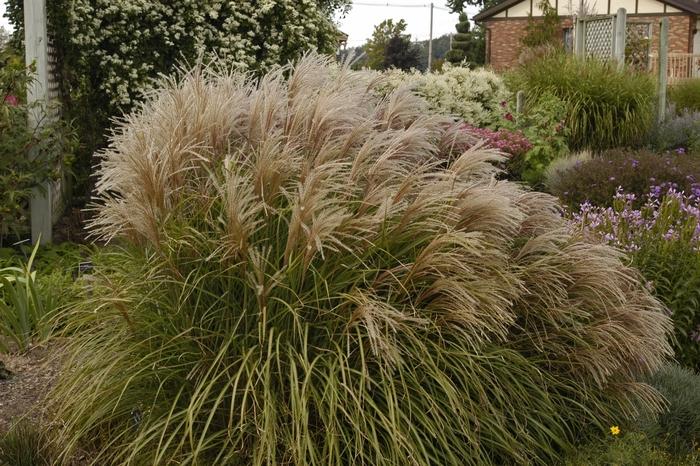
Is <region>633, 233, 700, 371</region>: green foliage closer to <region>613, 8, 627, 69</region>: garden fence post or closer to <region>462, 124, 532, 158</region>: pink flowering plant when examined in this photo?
<region>462, 124, 532, 158</region>: pink flowering plant

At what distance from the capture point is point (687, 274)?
15.3 feet

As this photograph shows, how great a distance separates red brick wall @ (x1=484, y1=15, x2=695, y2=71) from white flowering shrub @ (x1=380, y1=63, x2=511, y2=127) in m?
18.3

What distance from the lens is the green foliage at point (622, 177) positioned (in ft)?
24.4

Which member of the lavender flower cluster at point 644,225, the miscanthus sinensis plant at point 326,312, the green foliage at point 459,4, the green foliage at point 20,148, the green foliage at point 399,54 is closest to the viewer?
the miscanthus sinensis plant at point 326,312

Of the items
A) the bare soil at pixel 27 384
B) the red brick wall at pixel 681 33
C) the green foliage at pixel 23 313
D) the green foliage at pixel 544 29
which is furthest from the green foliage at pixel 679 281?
the red brick wall at pixel 681 33

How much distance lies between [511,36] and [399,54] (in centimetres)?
924

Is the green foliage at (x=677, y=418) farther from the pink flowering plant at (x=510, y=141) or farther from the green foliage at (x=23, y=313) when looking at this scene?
the pink flowering plant at (x=510, y=141)

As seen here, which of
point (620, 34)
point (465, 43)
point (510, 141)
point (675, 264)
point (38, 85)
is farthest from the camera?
point (465, 43)

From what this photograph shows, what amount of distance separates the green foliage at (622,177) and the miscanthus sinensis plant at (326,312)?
394cm

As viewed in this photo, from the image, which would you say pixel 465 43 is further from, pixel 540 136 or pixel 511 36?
pixel 540 136

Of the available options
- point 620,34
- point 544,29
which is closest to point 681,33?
point 544,29

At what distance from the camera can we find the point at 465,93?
11.8m

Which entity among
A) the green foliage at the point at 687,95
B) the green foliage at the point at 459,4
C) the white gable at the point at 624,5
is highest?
the green foliage at the point at 459,4

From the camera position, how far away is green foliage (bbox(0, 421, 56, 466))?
344cm
